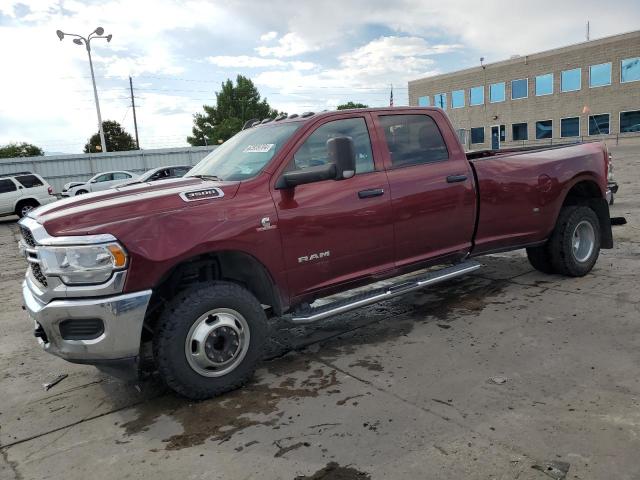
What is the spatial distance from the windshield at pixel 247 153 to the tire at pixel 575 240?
10.8ft

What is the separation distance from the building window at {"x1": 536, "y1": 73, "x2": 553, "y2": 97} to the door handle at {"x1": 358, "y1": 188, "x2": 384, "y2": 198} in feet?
142

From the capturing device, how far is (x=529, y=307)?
497cm

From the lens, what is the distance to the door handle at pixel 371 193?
4109 millimetres

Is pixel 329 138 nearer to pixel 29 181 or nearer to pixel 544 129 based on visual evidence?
pixel 29 181

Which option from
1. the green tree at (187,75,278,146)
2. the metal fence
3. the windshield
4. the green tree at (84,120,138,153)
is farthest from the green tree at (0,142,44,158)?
the windshield

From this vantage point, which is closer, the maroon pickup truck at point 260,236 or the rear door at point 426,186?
the maroon pickup truck at point 260,236

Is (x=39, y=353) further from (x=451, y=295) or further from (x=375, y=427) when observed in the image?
(x=451, y=295)

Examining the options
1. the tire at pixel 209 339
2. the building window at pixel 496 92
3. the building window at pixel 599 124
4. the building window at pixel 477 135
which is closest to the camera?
the tire at pixel 209 339

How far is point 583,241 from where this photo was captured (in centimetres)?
592

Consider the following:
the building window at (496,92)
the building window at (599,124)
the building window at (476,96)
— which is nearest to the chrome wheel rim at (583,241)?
the building window at (599,124)

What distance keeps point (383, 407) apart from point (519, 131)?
4594 cm

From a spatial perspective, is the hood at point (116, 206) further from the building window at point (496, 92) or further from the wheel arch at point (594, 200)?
the building window at point (496, 92)

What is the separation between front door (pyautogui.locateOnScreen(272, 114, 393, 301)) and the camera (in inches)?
149

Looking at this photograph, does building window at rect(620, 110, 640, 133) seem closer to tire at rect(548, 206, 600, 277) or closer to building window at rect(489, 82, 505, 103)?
building window at rect(489, 82, 505, 103)
